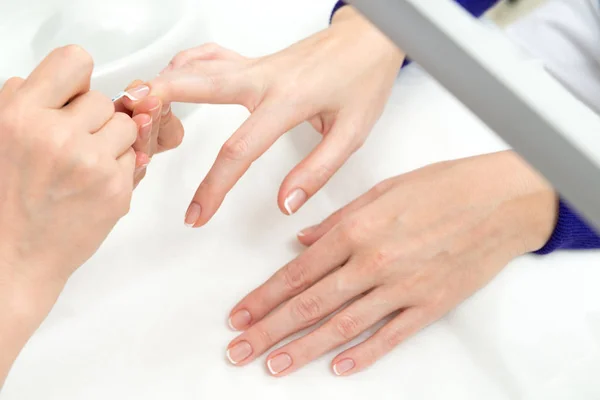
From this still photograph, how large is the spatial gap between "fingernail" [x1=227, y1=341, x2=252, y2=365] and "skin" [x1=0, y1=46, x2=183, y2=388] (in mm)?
144

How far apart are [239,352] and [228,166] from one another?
0.16 meters

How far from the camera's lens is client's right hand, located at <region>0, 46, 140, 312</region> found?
366 mm

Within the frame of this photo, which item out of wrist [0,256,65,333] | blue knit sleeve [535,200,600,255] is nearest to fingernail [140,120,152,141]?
wrist [0,256,65,333]

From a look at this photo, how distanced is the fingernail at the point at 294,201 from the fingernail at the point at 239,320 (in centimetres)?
10

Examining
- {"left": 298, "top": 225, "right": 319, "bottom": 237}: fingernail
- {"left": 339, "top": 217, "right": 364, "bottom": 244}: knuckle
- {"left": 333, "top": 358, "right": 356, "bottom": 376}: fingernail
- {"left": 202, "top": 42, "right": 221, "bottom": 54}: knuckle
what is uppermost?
{"left": 202, "top": 42, "right": 221, "bottom": 54}: knuckle

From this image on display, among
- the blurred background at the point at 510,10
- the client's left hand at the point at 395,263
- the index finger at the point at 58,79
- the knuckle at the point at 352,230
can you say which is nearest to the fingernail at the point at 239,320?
the client's left hand at the point at 395,263

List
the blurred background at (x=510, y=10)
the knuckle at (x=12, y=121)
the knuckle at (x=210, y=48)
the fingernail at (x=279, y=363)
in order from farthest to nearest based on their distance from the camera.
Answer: the knuckle at (x=210, y=48) < the fingernail at (x=279, y=363) < the knuckle at (x=12, y=121) < the blurred background at (x=510, y=10)

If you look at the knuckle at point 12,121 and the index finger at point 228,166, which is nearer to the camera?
the knuckle at point 12,121

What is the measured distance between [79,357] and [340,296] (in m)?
0.21

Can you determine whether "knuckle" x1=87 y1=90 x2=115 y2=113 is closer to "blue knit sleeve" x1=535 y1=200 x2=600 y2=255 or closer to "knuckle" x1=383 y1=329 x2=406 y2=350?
"knuckle" x1=383 y1=329 x2=406 y2=350

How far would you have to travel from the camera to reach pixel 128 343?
474mm

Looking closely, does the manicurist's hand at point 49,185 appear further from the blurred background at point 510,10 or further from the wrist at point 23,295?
the blurred background at point 510,10

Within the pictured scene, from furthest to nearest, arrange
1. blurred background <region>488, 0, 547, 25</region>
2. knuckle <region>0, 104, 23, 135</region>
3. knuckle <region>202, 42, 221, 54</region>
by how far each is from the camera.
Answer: knuckle <region>202, 42, 221, 54</region> < knuckle <region>0, 104, 23, 135</region> < blurred background <region>488, 0, 547, 25</region>

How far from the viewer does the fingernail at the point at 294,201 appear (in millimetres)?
528
